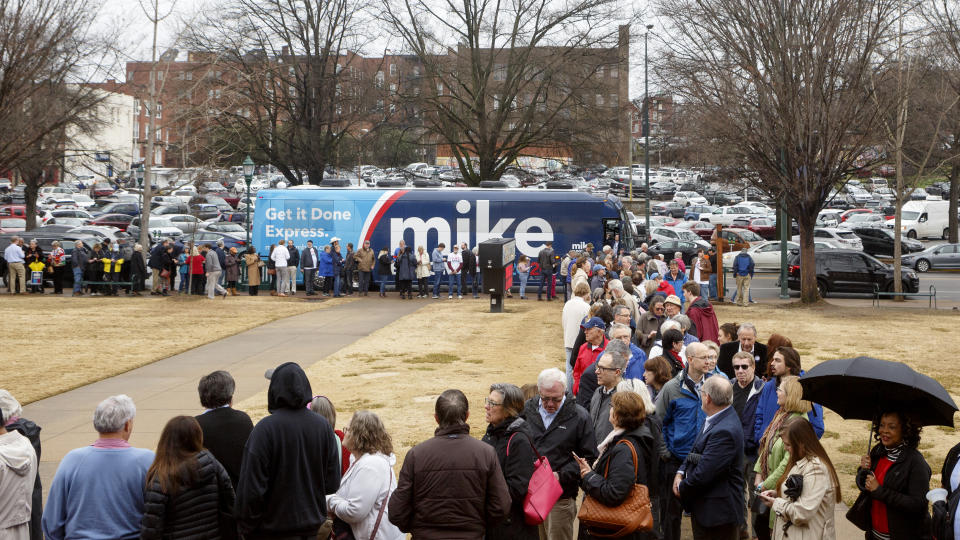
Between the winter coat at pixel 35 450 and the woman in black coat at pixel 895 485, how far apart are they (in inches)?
217

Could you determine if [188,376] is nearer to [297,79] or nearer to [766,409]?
[766,409]

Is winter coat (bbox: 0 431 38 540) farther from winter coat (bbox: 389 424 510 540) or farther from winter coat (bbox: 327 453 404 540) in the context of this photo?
winter coat (bbox: 389 424 510 540)

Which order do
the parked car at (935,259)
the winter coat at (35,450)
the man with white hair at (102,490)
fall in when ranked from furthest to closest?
the parked car at (935,259), the winter coat at (35,450), the man with white hair at (102,490)

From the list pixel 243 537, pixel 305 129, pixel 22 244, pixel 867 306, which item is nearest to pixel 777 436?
pixel 243 537

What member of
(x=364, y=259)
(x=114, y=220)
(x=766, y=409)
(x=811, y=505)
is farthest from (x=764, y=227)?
(x=811, y=505)

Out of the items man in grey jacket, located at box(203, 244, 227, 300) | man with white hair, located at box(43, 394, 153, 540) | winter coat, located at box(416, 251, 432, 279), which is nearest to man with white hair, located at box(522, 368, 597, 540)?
man with white hair, located at box(43, 394, 153, 540)

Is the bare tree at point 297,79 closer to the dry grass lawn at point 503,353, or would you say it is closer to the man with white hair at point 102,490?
the dry grass lawn at point 503,353

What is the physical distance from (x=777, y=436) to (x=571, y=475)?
5.31 feet

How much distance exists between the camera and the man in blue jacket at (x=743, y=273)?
27891 mm

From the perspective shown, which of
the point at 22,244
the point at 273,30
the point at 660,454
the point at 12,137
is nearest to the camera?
the point at 660,454

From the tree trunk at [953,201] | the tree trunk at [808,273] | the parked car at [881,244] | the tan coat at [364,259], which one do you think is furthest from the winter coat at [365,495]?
the tree trunk at [953,201]

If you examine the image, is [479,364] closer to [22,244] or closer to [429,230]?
[429,230]

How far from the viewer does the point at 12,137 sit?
1012 inches

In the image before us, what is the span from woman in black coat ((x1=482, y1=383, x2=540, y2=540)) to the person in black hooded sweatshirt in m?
1.09
